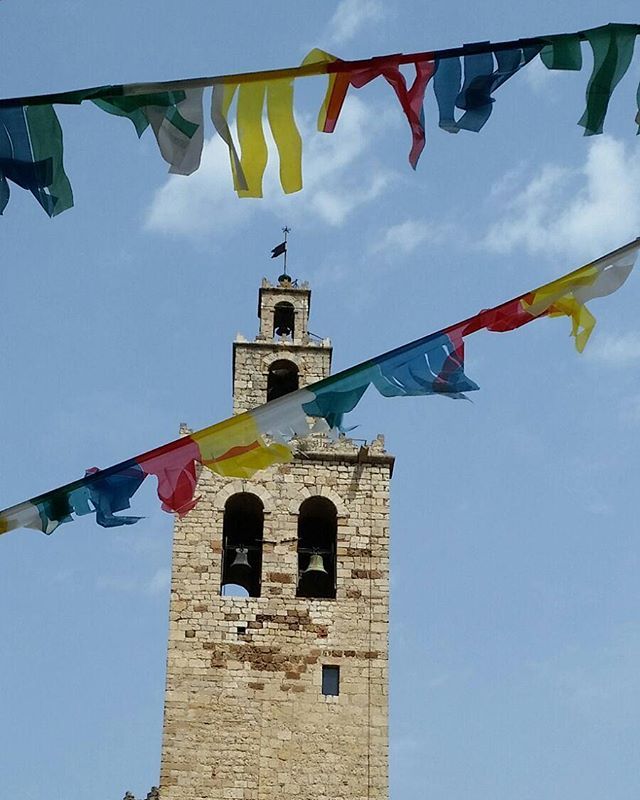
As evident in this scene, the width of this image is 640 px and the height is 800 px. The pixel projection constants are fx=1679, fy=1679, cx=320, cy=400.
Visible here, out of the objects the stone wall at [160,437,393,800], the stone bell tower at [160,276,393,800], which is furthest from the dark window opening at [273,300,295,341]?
the stone wall at [160,437,393,800]

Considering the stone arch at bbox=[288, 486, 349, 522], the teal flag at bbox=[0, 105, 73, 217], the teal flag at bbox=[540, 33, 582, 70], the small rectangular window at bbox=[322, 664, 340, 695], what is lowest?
the small rectangular window at bbox=[322, 664, 340, 695]

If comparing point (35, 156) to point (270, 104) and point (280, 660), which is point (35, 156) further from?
point (280, 660)

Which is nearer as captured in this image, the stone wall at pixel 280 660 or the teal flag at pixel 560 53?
the teal flag at pixel 560 53

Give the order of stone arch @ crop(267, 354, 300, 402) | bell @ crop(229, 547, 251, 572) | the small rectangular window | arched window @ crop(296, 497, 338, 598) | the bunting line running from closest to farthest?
the bunting line → the small rectangular window → bell @ crop(229, 547, 251, 572) → arched window @ crop(296, 497, 338, 598) → stone arch @ crop(267, 354, 300, 402)

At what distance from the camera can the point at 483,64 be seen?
9.51 m

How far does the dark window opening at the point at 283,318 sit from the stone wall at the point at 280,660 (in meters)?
3.39

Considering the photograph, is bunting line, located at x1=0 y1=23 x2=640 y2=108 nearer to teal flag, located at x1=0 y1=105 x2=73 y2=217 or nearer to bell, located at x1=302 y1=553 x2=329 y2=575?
teal flag, located at x1=0 y1=105 x2=73 y2=217

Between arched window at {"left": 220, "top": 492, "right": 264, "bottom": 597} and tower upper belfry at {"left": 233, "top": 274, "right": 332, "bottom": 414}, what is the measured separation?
1.56 metres

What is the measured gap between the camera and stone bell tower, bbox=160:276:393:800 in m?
22.8

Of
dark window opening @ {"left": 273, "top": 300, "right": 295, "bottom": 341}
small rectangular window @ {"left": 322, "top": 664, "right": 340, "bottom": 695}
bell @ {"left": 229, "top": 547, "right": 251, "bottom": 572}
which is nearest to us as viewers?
small rectangular window @ {"left": 322, "top": 664, "right": 340, "bottom": 695}

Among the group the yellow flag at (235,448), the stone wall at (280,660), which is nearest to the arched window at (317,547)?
the stone wall at (280,660)

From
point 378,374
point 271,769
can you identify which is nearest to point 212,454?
point 378,374

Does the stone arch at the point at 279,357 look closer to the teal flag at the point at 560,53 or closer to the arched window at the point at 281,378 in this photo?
the arched window at the point at 281,378

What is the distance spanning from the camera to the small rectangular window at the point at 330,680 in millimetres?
23472
